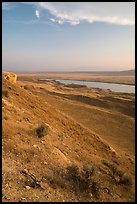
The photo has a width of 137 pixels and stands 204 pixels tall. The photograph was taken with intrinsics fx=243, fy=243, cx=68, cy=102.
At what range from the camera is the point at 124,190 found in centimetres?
842

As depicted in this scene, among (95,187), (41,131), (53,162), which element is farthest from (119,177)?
(41,131)

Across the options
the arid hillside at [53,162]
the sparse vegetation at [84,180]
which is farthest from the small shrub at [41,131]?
the sparse vegetation at [84,180]

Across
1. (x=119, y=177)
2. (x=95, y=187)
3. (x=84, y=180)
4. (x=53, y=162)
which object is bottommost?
(x=119, y=177)

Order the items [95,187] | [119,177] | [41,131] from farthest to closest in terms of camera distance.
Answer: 1. [41,131]
2. [119,177]
3. [95,187]

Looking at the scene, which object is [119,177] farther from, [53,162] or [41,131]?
[41,131]

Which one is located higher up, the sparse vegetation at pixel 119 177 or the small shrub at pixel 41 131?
the small shrub at pixel 41 131

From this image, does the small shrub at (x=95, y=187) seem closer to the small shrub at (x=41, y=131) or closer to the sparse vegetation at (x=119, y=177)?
the sparse vegetation at (x=119, y=177)

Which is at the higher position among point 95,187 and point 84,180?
point 84,180

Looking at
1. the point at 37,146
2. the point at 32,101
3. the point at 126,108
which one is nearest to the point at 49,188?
the point at 37,146

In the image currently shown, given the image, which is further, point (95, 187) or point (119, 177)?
point (119, 177)

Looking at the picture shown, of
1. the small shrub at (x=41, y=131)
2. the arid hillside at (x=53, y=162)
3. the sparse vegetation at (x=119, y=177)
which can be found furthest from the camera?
the small shrub at (x=41, y=131)

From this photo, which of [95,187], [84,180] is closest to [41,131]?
[84,180]

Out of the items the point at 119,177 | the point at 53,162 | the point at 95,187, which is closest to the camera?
the point at 95,187

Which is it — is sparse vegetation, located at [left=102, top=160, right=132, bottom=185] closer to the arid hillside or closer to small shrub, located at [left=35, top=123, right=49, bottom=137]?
the arid hillside
